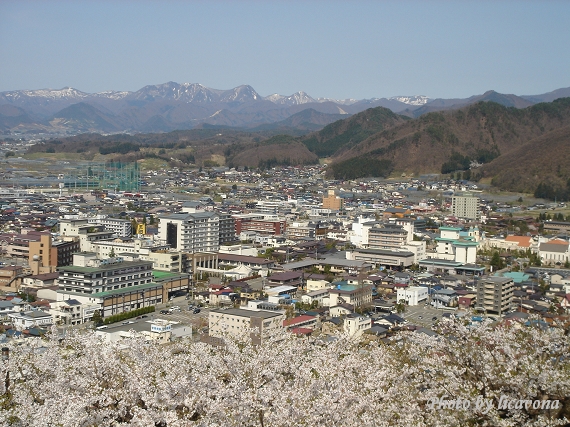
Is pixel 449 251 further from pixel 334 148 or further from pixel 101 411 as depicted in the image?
pixel 334 148

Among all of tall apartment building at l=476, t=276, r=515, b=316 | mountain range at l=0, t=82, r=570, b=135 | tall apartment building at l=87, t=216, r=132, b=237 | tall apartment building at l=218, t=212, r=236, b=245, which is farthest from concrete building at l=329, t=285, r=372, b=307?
mountain range at l=0, t=82, r=570, b=135

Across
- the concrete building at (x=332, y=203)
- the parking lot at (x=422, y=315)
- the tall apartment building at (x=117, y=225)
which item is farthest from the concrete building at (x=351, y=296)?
the concrete building at (x=332, y=203)

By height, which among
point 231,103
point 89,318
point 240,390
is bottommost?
point 89,318

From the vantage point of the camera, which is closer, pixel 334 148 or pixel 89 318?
pixel 89 318

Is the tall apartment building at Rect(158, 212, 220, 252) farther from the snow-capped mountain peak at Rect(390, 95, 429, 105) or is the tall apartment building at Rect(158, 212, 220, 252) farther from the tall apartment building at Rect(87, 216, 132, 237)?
the snow-capped mountain peak at Rect(390, 95, 429, 105)

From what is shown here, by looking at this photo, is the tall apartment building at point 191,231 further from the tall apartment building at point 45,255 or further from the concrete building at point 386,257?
the concrete building at point 386,257

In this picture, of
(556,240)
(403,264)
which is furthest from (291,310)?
(556,240)
